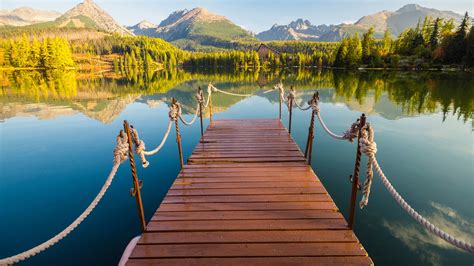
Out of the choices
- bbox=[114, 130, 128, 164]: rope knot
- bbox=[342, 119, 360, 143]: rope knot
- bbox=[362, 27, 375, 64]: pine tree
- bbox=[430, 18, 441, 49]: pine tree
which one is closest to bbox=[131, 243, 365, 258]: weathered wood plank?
bbox=[114, 130, 128, 164]: rope knot

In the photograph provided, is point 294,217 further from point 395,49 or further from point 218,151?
point 395,49

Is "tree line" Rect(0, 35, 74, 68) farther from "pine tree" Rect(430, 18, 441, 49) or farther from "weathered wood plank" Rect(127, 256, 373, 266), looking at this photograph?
"pine tree" Rect(430, 18, 441, 49)

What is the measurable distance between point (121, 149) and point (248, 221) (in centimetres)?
244

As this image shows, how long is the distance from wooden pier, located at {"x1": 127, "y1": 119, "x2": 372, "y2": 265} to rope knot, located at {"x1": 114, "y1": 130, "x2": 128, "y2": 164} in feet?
4.56

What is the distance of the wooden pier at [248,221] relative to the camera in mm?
3529

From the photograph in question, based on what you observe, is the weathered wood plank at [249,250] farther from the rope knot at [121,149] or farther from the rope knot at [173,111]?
the rope knot at [173,111]

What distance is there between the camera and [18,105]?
76.2 ft

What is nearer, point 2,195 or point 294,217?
point 294,217

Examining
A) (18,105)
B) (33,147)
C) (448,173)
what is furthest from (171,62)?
(448,173)

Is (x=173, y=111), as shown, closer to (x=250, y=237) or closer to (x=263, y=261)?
(x=250, y=237)

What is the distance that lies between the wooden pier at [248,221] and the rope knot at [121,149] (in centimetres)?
139

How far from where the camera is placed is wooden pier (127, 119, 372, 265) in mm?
3529

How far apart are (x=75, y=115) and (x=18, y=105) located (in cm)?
868

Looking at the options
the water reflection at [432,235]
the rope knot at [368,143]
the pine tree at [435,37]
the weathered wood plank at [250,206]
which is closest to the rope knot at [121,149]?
the weathered wood plank at [250,206]
